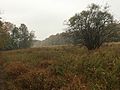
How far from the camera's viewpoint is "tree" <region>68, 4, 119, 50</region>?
29453 millimetres

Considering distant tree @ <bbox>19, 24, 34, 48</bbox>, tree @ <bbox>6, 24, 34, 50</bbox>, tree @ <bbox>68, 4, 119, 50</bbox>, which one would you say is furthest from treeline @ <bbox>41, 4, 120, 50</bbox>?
distant tree @ <bbox>19, 24, 34, 48</bbox>

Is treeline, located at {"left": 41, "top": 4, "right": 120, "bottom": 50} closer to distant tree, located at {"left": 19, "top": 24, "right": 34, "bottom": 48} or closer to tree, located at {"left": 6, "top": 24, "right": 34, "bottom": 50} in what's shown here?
tree, located at {"left": 6, "top": 24, "right": 34, "bottom": 50}

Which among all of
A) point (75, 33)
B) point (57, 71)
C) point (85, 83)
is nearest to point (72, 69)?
point (57, 71)

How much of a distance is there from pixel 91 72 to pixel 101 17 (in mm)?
20570

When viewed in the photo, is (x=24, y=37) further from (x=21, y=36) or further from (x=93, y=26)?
(x=93, y=26)

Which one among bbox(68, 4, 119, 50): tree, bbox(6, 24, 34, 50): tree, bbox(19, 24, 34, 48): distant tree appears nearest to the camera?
bbox(68, 4, 119, 50): tree

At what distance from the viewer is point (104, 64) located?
1110 cm

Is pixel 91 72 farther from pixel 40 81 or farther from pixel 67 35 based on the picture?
pixel 67 35

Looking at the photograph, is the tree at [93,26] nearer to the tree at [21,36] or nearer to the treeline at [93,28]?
the treeline at [93,28]

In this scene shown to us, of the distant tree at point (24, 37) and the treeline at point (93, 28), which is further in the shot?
the distant tree at point (24, 37)

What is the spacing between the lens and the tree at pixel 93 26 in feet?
96.6

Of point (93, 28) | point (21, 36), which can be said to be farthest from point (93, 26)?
point (21, 36)

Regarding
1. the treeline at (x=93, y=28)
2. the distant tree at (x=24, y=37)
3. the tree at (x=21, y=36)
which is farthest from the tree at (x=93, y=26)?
the distant tree at (x=24, y=37)

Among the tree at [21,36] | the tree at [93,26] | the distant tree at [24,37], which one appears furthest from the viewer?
the distant tree at [24,37]
